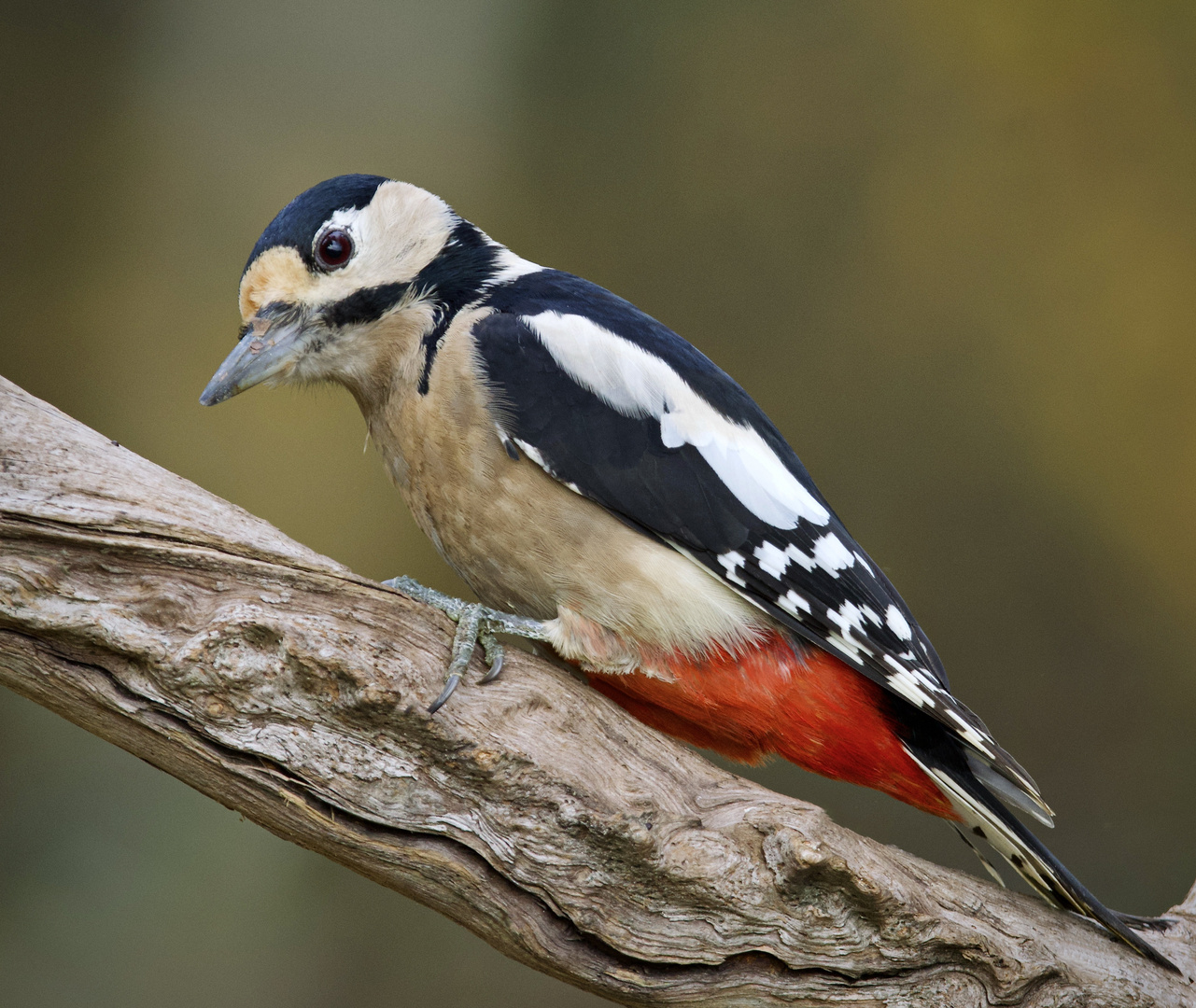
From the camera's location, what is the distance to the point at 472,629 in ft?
4.19

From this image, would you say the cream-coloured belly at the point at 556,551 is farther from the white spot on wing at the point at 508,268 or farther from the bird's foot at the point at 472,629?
the white spot on wing at the point at 508,268

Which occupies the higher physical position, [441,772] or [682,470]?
[682,470]

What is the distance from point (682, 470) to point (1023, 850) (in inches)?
26.2

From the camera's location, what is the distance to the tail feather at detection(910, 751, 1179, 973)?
138 centimetres

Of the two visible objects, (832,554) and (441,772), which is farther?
(832,554)

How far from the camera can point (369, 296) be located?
4.75 feet

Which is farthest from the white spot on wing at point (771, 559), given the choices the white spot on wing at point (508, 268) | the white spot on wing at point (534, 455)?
the white spot on wing at point (508, 268)

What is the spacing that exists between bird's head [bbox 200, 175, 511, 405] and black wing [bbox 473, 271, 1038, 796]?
11cm

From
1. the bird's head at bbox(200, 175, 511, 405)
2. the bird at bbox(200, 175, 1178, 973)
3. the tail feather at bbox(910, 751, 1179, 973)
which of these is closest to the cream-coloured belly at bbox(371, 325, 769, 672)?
the bird at bbox(200, 175, 1178, 973)

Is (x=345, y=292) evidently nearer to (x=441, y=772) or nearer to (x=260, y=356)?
(x=260, y=356)

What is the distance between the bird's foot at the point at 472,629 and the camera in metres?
1.26

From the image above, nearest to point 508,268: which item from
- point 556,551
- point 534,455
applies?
point 534,455

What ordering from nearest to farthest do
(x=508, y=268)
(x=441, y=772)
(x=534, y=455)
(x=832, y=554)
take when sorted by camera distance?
(x=441, y=772)
(x=534, y=455)
(x=832, y=554)
(x=508, y=268)

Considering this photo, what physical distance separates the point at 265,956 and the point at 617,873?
5.70 ft
